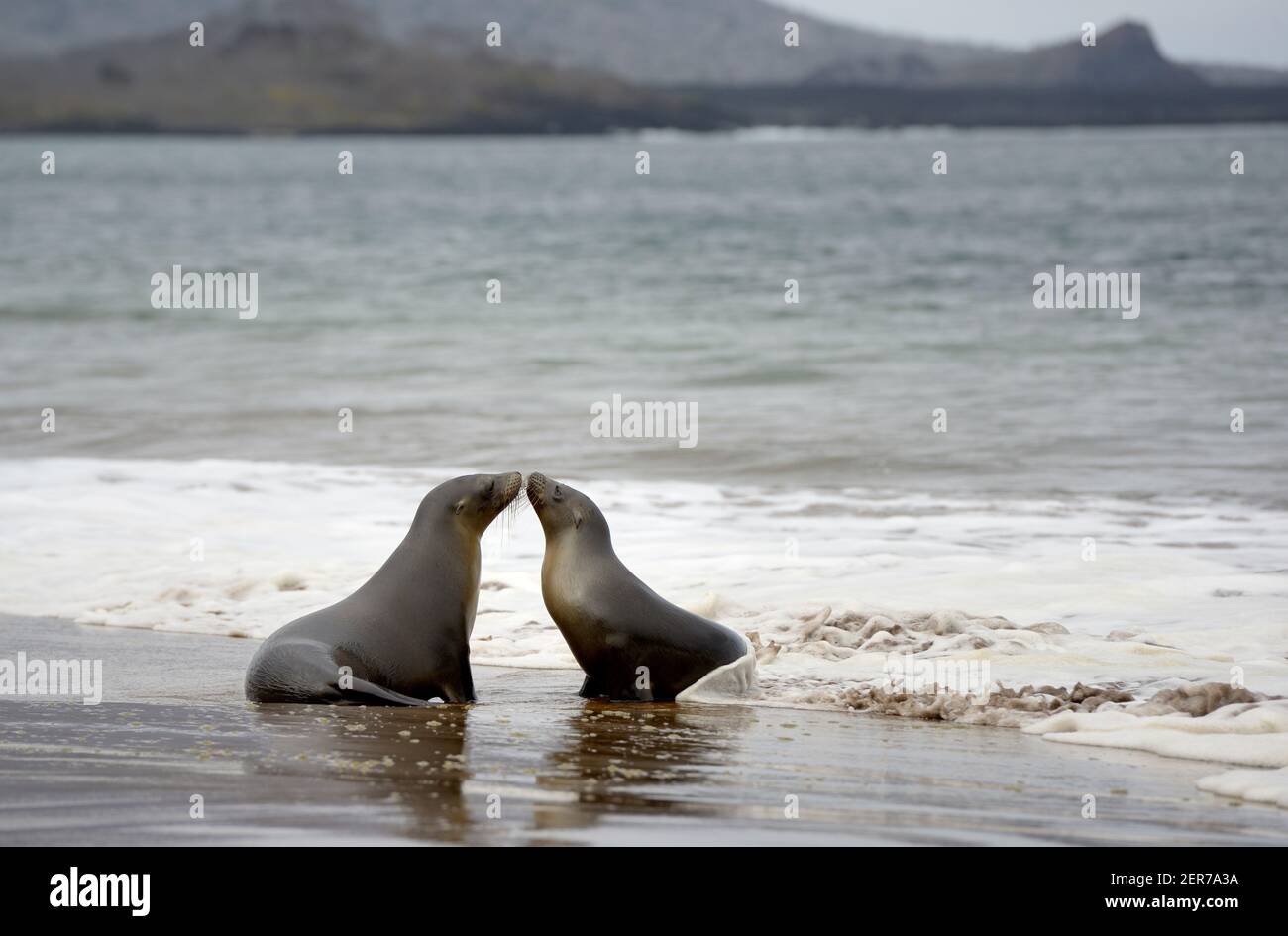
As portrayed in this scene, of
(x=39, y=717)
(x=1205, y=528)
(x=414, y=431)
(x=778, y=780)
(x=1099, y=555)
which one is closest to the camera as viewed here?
(x=778, y=780)

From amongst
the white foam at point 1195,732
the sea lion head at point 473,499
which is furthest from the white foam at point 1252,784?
the sea lion head at point 473,499

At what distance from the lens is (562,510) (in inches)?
288

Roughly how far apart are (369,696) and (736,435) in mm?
9254

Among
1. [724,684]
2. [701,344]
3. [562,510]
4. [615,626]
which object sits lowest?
[724,684]

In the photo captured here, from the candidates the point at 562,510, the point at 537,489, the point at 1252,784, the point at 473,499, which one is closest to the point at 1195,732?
the point at 1252,784

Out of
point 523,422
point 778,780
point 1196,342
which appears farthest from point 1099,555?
point 1196,342

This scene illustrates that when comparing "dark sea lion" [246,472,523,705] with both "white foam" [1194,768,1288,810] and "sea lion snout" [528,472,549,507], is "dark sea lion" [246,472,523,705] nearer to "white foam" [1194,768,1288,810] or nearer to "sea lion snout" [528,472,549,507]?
"sea lion snout" [528,472,549,507]

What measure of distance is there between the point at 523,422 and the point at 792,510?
17.1 feet

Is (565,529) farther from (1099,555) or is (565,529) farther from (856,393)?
(856,393)

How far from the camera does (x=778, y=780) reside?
18.1 ft

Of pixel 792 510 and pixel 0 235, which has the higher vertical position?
pixel 0 235

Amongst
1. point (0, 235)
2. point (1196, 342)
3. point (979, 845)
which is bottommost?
point (979, 845)

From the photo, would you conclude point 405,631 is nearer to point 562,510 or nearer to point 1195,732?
point 562,510

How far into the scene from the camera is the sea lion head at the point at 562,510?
730 centimetres
